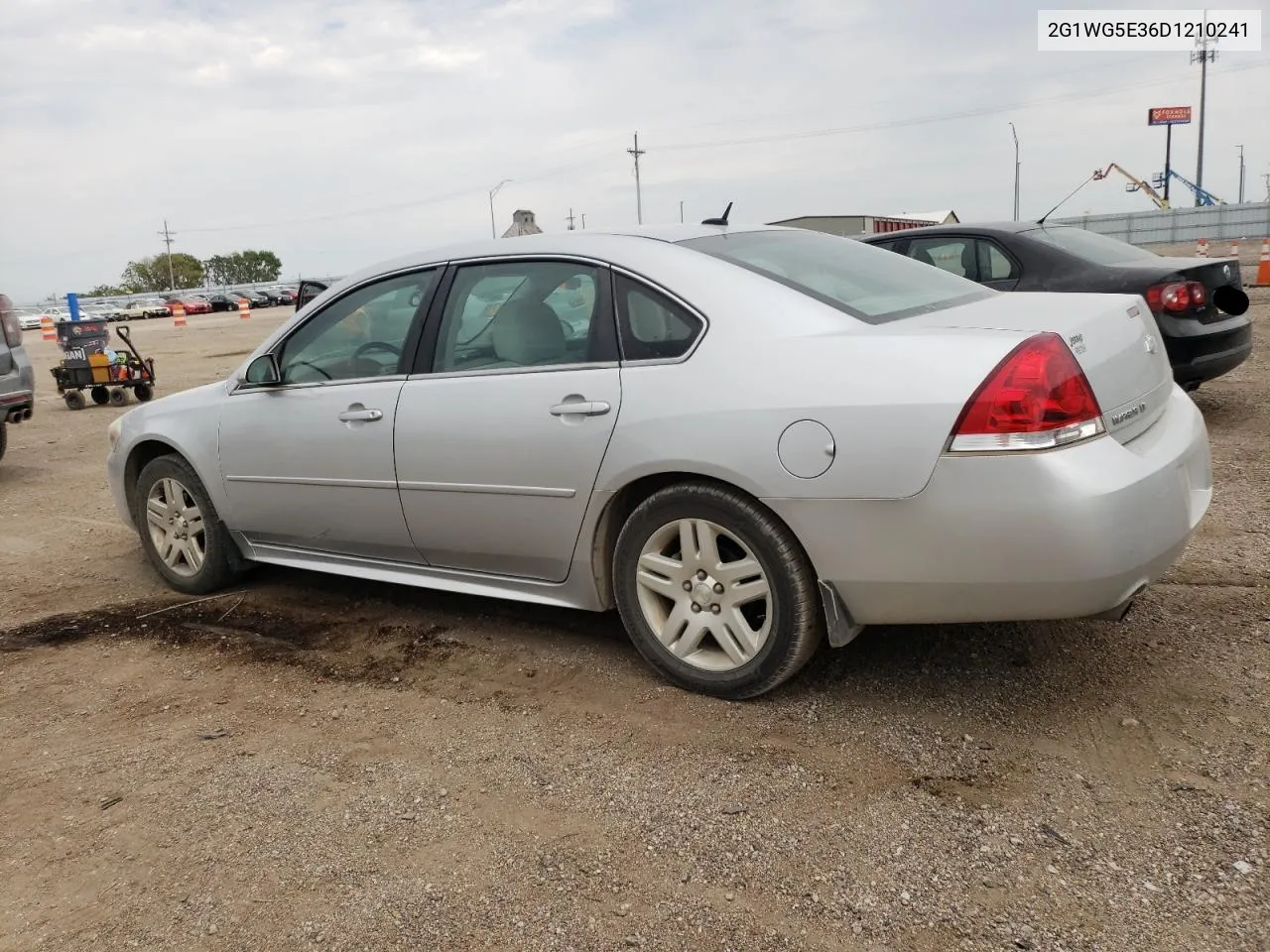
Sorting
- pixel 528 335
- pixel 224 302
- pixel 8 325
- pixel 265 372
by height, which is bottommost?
pixel 265 372

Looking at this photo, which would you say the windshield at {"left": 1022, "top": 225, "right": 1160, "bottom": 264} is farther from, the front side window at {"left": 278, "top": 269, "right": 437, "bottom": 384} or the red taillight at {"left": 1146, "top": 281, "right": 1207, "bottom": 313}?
the front side window at {"left": 278, "top": 269, "right": 437, "bottom": 384}

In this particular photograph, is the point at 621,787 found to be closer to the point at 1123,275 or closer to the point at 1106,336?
the point at 1106,336

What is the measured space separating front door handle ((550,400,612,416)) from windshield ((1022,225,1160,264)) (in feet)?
16.0

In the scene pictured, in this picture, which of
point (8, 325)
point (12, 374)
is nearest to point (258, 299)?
point (8, 325)

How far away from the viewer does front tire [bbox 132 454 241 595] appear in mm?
4777

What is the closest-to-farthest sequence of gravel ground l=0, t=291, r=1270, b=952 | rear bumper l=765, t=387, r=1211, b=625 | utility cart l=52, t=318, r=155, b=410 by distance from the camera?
gravel ground l=0, t=291, r=1270, b=952, rear bumper l=765, t=387, r=1211, b=625, utility cart l=52, t=318, r=155, b=410

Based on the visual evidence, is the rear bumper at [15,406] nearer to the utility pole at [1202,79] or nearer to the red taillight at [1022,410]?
the red taillight at [1022,410]

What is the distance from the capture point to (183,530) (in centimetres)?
489

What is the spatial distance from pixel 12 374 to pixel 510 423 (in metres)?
6.08

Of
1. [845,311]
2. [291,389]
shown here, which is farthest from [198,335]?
[845,311]

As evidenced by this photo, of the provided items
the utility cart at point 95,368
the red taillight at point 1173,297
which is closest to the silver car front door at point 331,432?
the red taillight at point 1173,297

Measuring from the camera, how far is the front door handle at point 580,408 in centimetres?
338

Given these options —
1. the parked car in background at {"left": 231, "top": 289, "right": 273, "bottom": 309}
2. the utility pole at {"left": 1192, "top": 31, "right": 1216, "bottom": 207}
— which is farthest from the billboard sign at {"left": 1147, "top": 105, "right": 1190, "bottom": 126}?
the parked car in background at {"left": 231, "top": 289, "right": 273, "bottom": 309}

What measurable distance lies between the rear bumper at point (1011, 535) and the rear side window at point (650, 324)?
626mm
